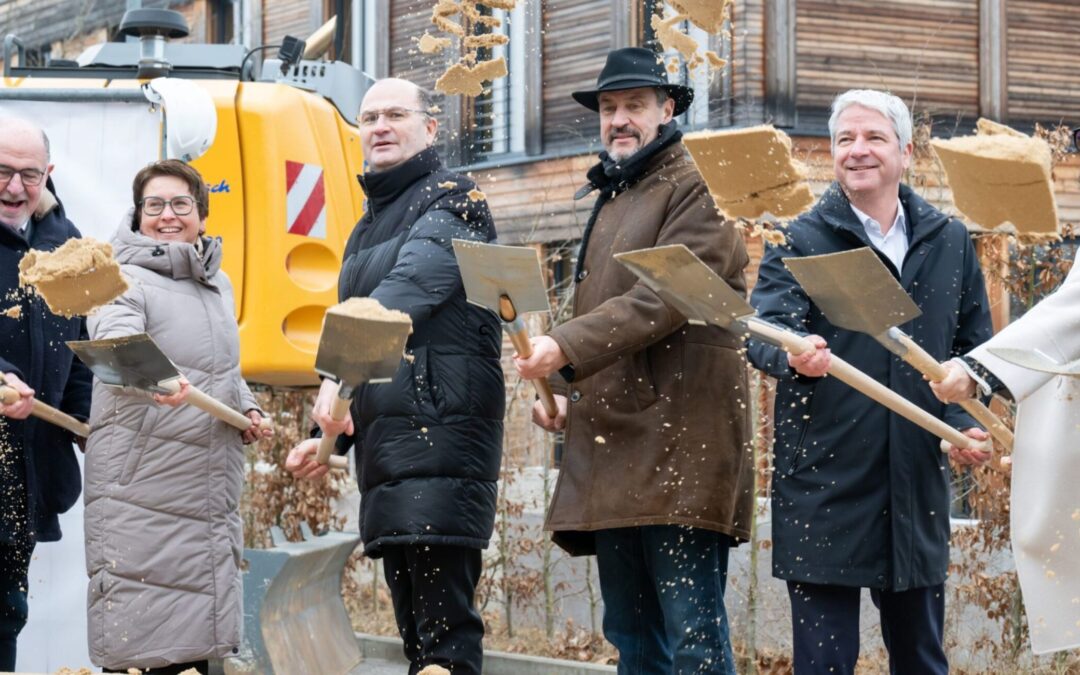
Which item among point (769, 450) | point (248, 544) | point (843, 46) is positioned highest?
point (843, 46)

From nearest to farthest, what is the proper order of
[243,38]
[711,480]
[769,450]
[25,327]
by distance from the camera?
[711,480]
[25,327]
[769,450]
[243,38]

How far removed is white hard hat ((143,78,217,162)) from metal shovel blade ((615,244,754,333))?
276 centimetres

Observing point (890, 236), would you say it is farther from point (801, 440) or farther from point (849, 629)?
point (849, 629)

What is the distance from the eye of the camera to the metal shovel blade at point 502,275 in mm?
3770

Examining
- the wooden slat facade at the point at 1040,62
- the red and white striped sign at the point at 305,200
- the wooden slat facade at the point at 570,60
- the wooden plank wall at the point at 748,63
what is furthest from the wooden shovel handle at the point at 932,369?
the wooden slat facade at the point at 1040,62

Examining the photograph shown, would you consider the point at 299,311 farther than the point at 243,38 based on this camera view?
No

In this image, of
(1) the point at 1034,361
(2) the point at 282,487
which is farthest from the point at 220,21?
(1) the point at 1034,361

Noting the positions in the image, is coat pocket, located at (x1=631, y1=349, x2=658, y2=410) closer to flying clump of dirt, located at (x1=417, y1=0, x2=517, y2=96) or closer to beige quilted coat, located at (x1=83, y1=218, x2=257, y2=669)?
flying clump of dirt, located at (x1=417, y1=0, x2=517, y2=96)

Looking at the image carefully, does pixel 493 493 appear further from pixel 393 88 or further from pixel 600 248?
pixel 393 88

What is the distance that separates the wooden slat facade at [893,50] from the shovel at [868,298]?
8483 mm

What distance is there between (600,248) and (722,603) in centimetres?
Answer: 101

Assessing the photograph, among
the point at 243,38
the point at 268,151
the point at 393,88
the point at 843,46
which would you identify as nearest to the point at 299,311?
the point at 268,151

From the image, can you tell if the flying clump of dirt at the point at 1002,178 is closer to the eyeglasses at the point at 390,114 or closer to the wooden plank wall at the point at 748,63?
the eyeglasses at the point at 390,114

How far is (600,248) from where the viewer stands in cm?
446
